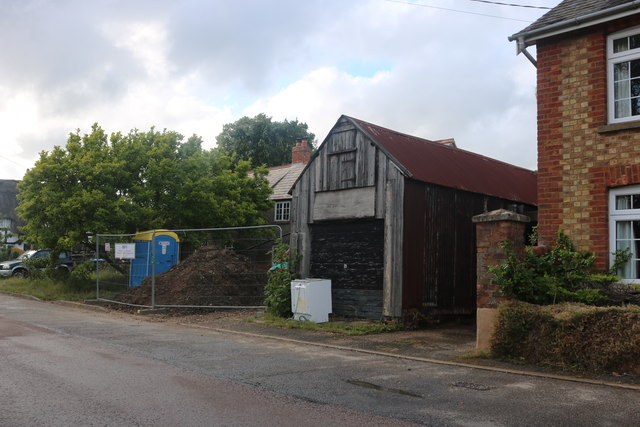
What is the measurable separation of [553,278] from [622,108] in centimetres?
303

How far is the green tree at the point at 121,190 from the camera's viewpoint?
19844 millimetres

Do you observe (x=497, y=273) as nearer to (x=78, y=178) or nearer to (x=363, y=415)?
(x=363, y=415)

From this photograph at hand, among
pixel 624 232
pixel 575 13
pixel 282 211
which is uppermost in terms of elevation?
pixel 575 13

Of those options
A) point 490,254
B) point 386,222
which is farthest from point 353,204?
point 490,254

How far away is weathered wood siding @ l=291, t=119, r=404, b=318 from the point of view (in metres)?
13.0

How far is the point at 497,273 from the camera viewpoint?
8.65m

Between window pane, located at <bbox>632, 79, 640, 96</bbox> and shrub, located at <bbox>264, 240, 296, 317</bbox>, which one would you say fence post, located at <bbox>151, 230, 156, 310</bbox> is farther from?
window pane, located at <bbox>632, 79, 640, 96</bbox>

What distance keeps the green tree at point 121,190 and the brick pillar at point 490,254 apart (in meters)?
14.1

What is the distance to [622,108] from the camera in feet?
29.8

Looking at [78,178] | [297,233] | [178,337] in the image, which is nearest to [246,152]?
[78,178]

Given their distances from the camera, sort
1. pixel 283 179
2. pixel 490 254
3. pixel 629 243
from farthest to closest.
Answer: pixel 283 179 → pixel 490 254 → pixel 629 243

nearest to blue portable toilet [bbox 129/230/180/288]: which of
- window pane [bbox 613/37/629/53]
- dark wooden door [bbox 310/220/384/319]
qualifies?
dark wooden door [bbox 310/220/384/319]

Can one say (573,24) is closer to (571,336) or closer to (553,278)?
(553,278)

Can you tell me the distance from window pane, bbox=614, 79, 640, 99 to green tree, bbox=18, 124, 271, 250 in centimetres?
1527
